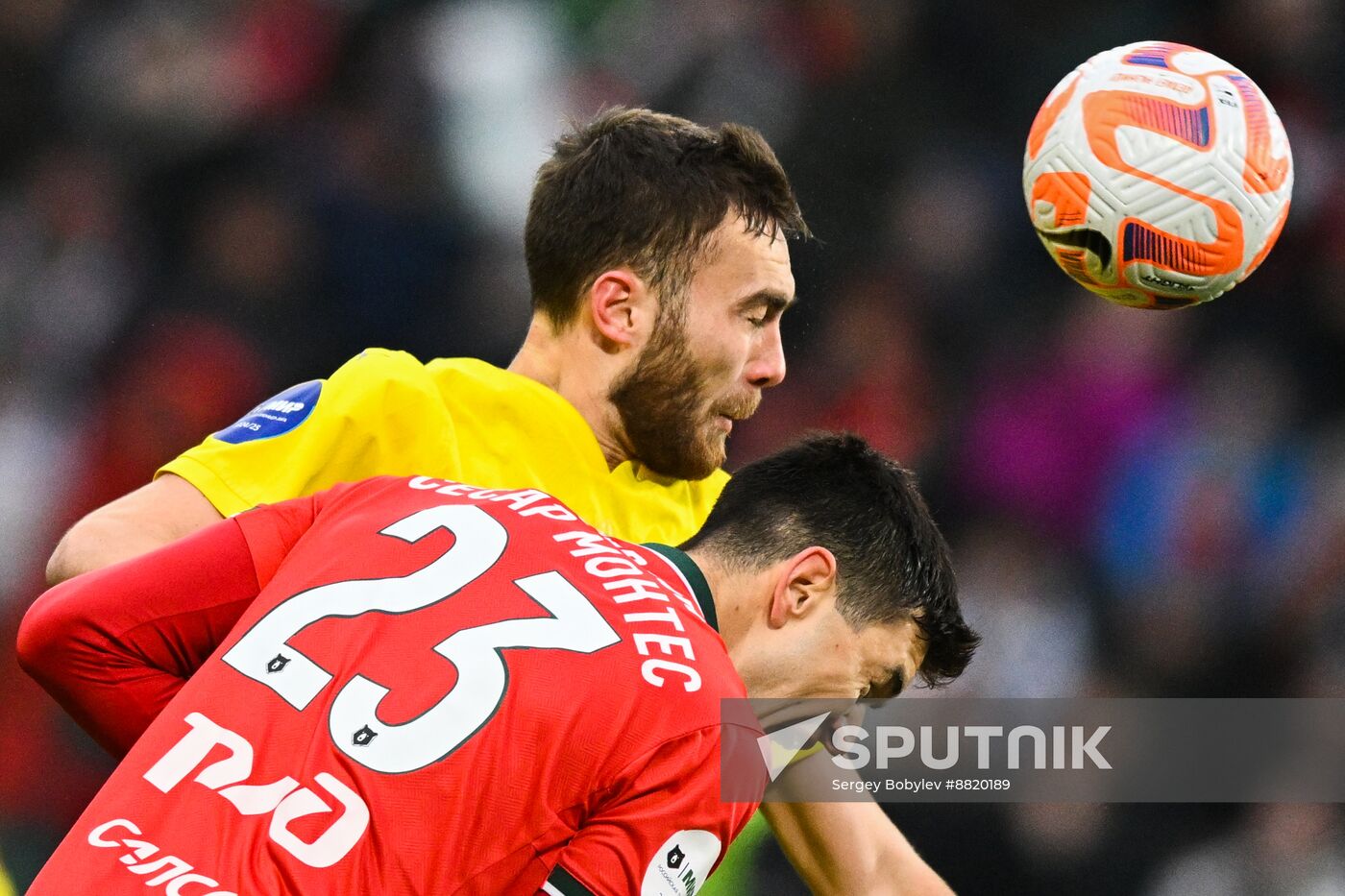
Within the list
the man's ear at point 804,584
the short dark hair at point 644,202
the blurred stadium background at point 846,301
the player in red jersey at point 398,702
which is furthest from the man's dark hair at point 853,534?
the blurred stadium background at point 846,301

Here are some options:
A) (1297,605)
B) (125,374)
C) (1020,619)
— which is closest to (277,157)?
(125,374)

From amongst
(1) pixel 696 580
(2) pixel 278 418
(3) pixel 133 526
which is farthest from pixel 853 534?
(3) pixel 133 526

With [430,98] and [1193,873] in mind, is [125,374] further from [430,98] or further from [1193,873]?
[1193,873]

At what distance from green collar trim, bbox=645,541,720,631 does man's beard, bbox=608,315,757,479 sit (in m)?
0.70

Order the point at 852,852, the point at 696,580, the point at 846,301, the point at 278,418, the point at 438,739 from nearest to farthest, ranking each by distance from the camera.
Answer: the point at 438,739
the point at 696,580
the point at 278,418
the point at 852,852
the point at 846,301

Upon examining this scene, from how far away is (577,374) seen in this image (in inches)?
109

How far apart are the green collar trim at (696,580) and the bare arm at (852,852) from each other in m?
0.93

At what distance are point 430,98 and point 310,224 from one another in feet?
1.71

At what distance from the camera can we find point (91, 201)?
4043 mm

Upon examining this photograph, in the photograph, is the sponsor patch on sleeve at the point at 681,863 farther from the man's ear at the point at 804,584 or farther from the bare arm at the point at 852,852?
the bare arm at the point at 852,852

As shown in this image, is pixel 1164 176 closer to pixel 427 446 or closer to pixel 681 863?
pixel 427 446

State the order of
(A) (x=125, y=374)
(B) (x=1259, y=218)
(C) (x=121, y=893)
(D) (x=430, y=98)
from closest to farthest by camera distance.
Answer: (C) (x=121, y=893), (B) (x=1259, y=218), (A) (x=125, y=374), (D) (x=430, y=98)

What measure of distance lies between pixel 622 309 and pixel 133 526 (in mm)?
971

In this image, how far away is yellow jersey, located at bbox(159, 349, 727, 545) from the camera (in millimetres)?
2438
